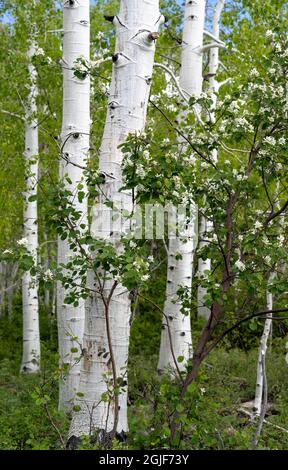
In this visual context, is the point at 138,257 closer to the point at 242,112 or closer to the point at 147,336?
the point at 242,112

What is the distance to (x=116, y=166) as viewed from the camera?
400 cm

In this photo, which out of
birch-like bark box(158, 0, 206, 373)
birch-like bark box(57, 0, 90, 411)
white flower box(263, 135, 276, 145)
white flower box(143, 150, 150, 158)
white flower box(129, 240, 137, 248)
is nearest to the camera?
white flower box(143, 150, 150, 158)

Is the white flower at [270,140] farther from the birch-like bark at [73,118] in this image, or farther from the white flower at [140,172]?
the birch-like bark at [73,118]

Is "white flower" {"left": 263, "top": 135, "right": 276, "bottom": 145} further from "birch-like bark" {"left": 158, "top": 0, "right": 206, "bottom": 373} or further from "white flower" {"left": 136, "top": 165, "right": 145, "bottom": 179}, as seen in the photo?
"birch-like bark" {"left": 158, "top": 0, "right": 206, "bottom": 373}

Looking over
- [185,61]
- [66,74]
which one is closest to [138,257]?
[66,74]

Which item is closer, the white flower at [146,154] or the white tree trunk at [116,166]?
the white flower at [146,154]

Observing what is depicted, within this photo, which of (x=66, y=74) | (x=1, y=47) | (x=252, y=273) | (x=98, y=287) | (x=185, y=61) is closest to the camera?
(x=252, y=273)

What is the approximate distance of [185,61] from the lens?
709cm

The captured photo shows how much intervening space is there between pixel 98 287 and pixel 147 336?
30.5ft

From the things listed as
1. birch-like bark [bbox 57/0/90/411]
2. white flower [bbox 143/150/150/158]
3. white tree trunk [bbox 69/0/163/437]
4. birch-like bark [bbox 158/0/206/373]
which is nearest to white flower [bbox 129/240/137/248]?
white tree trunk [bbox 69/0/163/437]

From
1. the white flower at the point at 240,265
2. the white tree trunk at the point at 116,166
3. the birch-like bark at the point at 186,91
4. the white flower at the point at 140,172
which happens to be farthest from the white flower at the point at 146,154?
the birch-like bark at the point at 186,91

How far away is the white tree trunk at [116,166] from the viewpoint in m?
3.94

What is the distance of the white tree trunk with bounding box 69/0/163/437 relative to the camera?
12.9 ft

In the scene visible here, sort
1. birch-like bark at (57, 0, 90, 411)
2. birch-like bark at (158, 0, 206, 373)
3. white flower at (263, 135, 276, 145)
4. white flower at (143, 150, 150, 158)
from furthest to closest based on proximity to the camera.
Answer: birch-like bark at (158, 0, 206, 373), birch-like bark at (57, 0, 90, 411), white flower at (263, 135, 276, 145), white flower at (143, 150, 150, 158)
